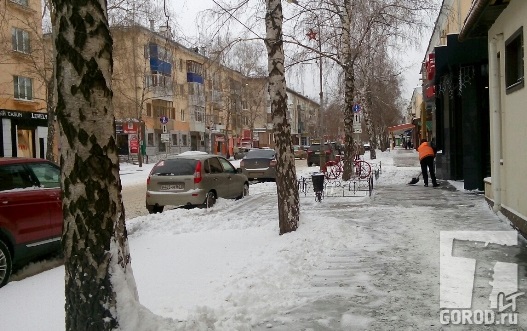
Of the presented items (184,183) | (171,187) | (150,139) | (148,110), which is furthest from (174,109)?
(184,183)

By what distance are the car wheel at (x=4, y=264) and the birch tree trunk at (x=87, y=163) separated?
3.02m

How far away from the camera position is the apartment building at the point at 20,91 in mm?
31766

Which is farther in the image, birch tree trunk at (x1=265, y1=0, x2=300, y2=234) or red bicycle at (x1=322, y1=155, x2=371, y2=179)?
red bicycle at (x1=322, y1=155, x2=371, y2=179)

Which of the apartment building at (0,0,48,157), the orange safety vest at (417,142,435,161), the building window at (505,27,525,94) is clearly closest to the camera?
the building window at (505,27,525,94)

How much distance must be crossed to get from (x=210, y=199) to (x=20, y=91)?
26.1 m

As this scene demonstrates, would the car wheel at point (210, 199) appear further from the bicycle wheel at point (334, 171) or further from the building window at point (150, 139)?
the building window at point (150, 139)

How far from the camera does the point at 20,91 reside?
110ft

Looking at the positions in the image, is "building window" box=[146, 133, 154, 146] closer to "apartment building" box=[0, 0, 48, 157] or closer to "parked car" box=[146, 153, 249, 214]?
"apartment building" box=[0, 0, 48, 157]

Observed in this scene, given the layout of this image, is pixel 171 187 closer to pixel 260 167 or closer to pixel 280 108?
pixel 280 108

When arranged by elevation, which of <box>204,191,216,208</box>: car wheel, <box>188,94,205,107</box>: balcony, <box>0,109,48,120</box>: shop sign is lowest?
<box>204,191,216,208</box>: car wheel

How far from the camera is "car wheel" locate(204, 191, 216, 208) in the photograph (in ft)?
41.7

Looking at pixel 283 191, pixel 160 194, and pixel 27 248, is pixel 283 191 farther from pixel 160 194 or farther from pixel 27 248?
pixel 160 194

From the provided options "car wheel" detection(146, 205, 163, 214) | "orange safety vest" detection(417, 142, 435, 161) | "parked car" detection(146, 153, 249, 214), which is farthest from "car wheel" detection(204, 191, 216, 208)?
"orange safety vest" detection(417, 142, 435, 161)

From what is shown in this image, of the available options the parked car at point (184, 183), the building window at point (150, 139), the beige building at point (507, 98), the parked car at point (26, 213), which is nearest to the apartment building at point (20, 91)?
the building window at point (150, 139)
